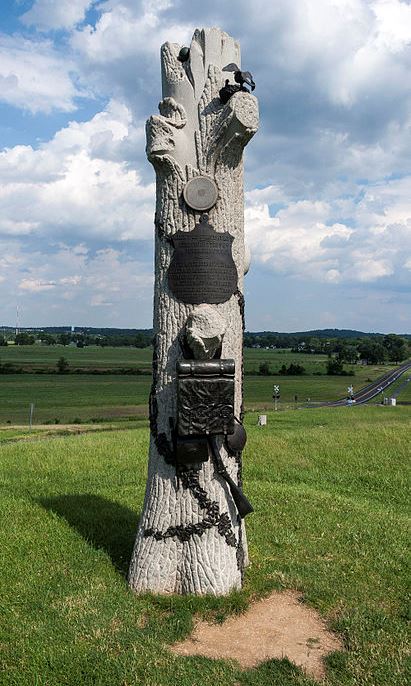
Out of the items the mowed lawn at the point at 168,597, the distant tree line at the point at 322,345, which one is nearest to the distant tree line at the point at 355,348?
the distant tree line at the point at 322,345

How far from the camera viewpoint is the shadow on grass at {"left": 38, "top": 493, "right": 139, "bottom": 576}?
6.61m

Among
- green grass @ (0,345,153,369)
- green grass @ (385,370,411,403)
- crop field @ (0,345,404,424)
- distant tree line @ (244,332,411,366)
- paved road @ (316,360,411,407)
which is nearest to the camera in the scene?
crop field @ (0,345,404,424)

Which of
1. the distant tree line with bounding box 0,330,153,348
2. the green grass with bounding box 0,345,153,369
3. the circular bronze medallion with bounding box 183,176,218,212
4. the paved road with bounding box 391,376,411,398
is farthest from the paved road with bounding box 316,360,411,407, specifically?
the distant tree line with bounding box 0,330,153,348

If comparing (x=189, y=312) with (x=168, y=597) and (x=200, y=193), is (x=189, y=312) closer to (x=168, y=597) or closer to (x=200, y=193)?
(x=200, y=193)

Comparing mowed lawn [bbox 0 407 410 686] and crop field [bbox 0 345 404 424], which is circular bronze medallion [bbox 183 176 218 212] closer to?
mowed lawn [bbox 0 407 410 686]

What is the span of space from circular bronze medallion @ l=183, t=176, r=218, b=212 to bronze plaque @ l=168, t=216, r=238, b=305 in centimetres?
15

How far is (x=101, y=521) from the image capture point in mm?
7738

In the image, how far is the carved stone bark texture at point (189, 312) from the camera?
5.58 m

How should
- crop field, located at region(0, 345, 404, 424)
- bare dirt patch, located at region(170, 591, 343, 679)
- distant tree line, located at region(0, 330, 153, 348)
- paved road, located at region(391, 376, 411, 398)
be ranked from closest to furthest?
bare dirt patch, located at region(170, 591, 343, 679) → crop field, located at region(0, 345, 404, 424) → paved road, located at region(391, 376, 411, 398) → distant tree line, located at region(0, 330, 153, 348)

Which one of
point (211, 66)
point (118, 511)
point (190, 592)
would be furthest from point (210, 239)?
point (118, 511)

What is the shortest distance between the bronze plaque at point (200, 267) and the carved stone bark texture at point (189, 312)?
0.29 feet

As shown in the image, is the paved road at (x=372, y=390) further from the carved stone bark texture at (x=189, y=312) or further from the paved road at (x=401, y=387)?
the carved stone bark texture at (x=189, y=312)

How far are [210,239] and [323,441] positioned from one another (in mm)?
9834

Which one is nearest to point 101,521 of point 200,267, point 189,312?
point 189,312
